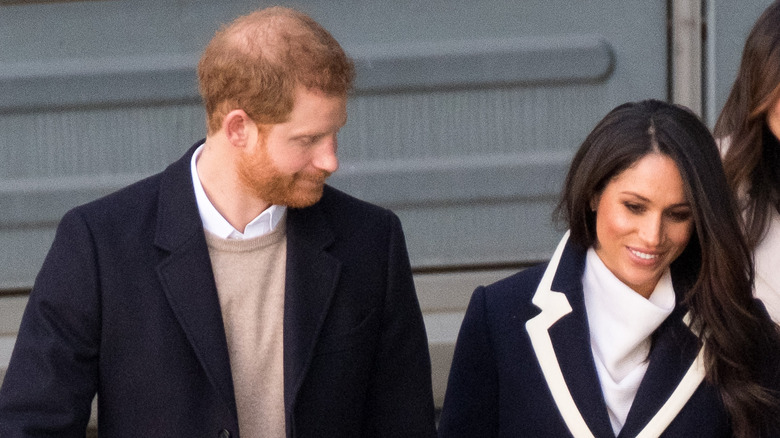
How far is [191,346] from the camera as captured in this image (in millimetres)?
2078

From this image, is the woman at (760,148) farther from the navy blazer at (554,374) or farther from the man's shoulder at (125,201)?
the man's shoulder at (125,201)

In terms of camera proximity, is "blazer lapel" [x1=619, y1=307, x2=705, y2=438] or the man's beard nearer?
the man's beard

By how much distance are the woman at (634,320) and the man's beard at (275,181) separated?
56 centimetres

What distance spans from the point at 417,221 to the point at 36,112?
118 centimetres

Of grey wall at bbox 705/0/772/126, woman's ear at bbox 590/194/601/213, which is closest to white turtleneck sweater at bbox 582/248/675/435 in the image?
woman's ear at bbox 590/194/601/213

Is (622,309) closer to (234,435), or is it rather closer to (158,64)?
(234,435)

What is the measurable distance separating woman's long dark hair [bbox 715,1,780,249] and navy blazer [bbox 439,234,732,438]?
375 millimetres

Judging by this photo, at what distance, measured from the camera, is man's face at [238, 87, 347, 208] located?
2031 millimetres

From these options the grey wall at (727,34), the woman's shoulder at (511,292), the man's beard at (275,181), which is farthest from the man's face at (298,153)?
the grey wall at (727,34)

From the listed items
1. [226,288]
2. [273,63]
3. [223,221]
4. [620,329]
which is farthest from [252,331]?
[620,329]

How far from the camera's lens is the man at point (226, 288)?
2027 mm

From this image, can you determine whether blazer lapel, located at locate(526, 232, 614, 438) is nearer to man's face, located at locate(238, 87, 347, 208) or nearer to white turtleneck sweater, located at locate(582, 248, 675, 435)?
white turtleneck sweater, located at locate(582, 248, 675, 435)

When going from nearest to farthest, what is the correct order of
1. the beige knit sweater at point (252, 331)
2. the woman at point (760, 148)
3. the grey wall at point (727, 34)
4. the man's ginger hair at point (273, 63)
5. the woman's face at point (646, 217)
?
the man's ginger hair at point (273, 63) → the beige knit sweater at point (252, 331) → the woman's face at point (646, 217) → the woman at point (760, 148) → the grey wall at point (727, 34)

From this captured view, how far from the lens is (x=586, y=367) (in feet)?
7.73
